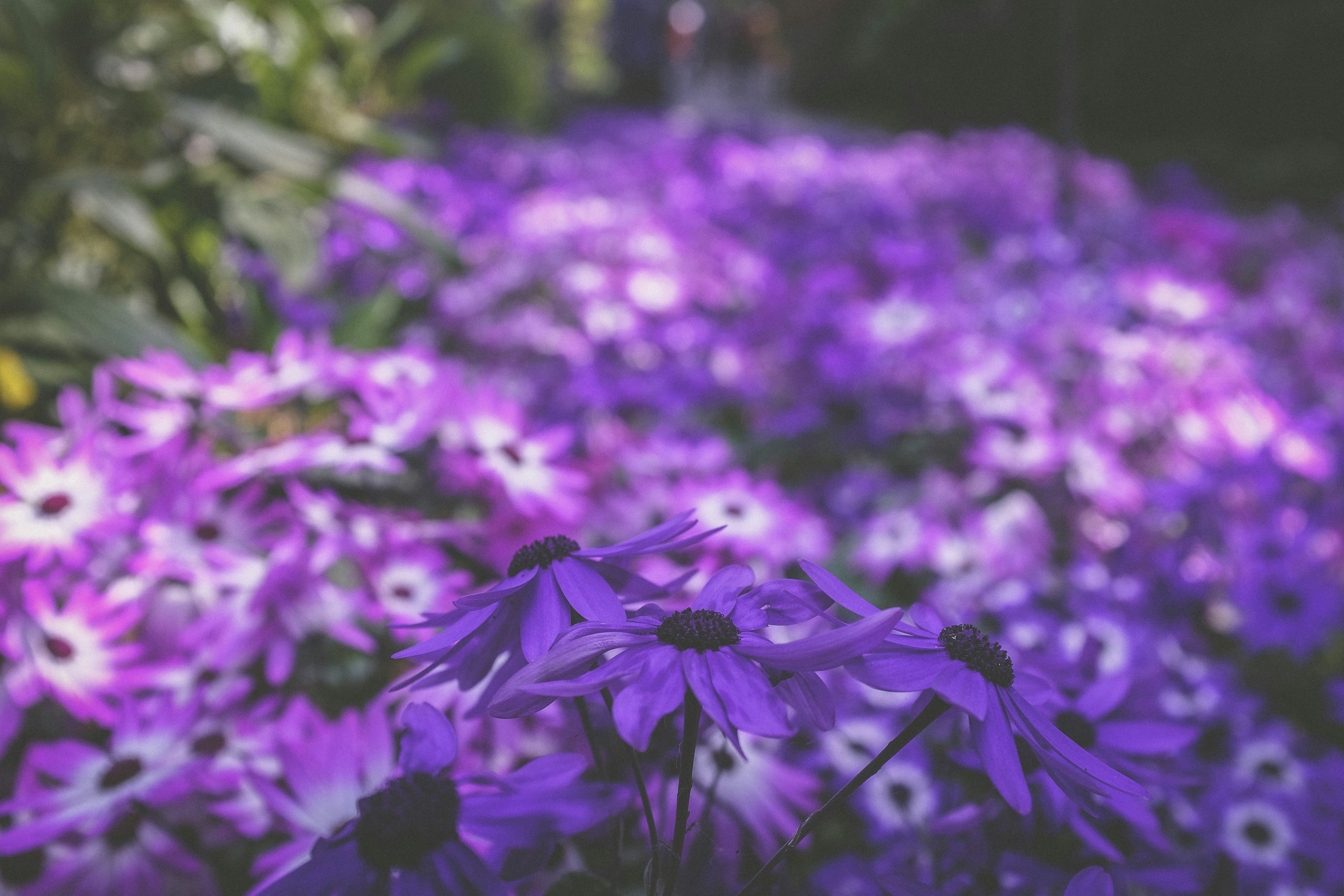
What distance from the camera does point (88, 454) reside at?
41.3 inches

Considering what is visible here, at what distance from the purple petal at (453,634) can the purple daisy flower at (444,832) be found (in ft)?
0.23

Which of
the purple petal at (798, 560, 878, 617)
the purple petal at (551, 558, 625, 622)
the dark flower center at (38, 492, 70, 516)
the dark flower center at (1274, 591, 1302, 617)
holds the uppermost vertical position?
the purple petal at (798, 560, 878, 617)

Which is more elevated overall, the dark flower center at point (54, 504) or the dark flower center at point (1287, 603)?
the dark flower center at point (54, 504)

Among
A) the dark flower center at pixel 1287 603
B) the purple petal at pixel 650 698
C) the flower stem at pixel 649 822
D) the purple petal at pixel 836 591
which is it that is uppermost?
the purple petal at pixel 836 591

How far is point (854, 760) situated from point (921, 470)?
928 millimetres

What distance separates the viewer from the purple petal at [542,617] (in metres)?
0.51

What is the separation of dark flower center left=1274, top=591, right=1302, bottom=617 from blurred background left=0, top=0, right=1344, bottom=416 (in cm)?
169

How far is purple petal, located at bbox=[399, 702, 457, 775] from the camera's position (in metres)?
0.50

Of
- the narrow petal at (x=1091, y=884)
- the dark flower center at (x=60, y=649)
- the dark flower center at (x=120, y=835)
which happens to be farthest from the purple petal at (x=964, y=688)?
the dark flower center at (x=60, y=649)

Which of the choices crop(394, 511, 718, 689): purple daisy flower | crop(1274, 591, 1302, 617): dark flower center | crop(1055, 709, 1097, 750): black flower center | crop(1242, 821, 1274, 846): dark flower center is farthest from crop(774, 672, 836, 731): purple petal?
crop(1274, 591, 1302, 617): dark flower center

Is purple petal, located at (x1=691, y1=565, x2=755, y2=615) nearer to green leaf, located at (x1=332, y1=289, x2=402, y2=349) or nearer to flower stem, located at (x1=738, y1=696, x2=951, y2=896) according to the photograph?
flower stem, located at (x1=738, y1=696, x2=951, y2=896)

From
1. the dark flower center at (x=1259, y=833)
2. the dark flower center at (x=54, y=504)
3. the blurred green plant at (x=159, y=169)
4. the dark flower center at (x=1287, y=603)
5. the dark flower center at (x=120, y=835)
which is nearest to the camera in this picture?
the dark flower center at (x=120, y=835)

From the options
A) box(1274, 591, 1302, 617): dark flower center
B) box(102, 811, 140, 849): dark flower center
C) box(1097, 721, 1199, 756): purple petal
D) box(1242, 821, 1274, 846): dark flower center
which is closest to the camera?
box(1097, 721, 1199, 756): purple petal

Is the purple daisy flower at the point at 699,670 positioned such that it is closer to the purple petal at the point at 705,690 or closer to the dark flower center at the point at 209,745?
the purple petal at the point at 705,690
